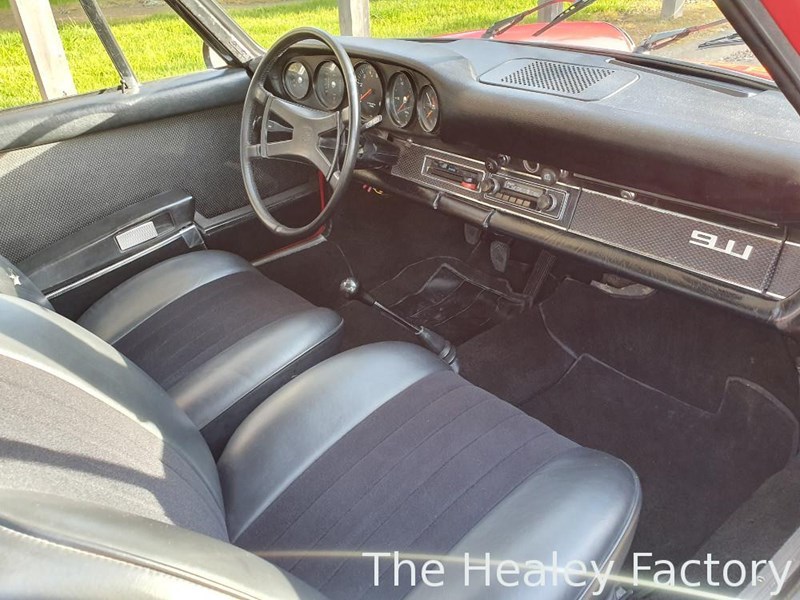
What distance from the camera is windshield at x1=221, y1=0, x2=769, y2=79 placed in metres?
1.62

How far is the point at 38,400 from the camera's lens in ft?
2.68

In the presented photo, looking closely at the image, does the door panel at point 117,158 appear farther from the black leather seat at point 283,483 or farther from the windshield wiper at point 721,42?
the windshield wiper at point 721,42

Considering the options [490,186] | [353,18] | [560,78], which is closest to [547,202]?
[490,186]

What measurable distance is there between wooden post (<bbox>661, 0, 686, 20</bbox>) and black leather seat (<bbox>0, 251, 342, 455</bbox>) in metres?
1.07

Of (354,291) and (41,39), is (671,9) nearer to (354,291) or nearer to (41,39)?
(354,291)

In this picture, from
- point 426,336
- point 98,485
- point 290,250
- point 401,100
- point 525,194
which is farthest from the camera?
point 290,250

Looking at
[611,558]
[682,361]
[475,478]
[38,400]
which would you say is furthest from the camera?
[682,361]

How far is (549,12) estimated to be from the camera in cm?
201

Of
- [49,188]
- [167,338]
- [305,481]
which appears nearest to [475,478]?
[305,481]

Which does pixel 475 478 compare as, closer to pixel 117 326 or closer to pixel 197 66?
pixel 117 326

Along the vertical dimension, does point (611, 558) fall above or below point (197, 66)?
below

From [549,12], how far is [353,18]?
115cm

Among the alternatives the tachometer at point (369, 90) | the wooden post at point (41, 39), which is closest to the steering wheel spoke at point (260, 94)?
the tachometer at point (369, 90)

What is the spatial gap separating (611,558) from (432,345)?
1.30 metres
